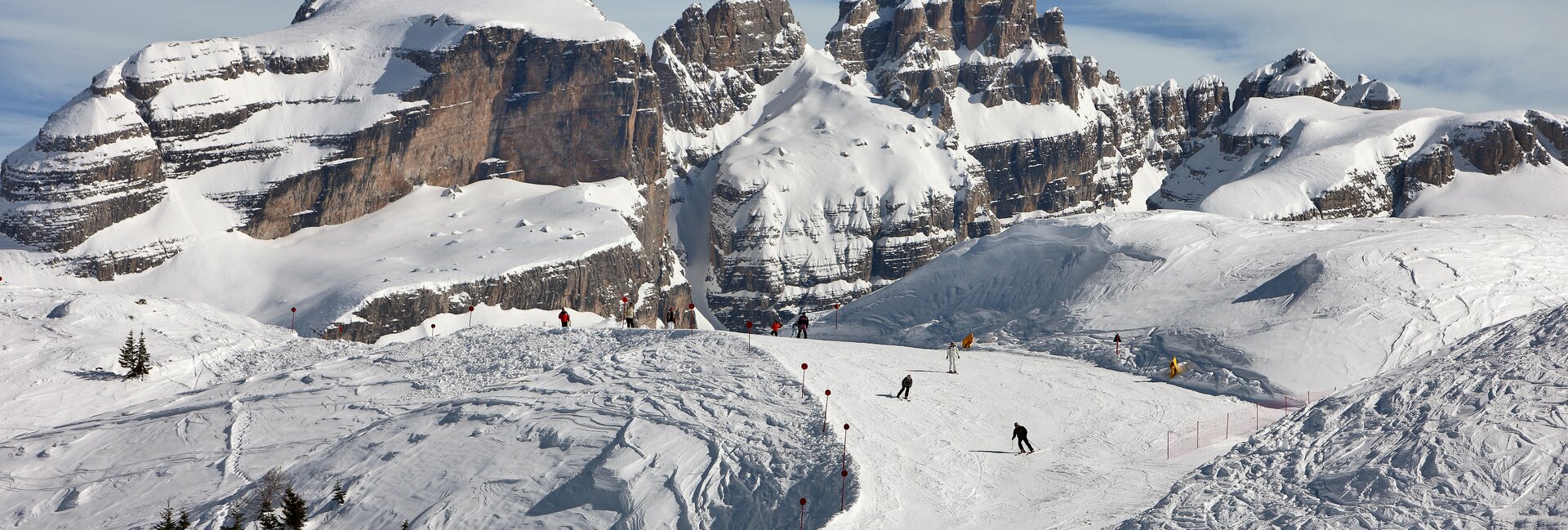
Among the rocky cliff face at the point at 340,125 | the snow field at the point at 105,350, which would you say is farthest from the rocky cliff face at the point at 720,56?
the snow field at the point at 105,350

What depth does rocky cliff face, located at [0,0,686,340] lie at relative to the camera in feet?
386

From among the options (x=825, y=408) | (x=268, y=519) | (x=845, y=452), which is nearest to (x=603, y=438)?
(x=825, y=408)

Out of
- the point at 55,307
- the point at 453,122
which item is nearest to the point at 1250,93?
the point at 453,122

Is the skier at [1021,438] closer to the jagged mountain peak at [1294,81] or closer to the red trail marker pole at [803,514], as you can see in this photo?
the red trail marker pole at [803,514]

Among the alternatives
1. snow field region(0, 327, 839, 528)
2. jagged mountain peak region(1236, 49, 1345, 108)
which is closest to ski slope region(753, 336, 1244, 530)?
snow field region(0, 327, 839, 528)

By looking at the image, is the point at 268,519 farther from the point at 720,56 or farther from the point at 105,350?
the point at 720,56

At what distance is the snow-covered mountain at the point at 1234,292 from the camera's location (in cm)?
5234

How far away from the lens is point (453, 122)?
13900 cm

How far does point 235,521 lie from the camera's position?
41500 millimetres

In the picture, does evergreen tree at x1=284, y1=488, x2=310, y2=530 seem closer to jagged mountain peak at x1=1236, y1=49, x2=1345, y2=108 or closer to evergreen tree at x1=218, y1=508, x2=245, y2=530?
evergreen tree at x1=218, y1=508, x2=245, y2=530

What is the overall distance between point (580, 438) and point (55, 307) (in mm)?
43806

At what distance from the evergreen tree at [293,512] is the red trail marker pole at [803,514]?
15.1m

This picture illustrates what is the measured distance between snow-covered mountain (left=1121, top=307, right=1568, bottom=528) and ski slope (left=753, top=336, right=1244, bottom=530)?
7.84 feet

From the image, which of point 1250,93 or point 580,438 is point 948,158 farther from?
point 580,438
